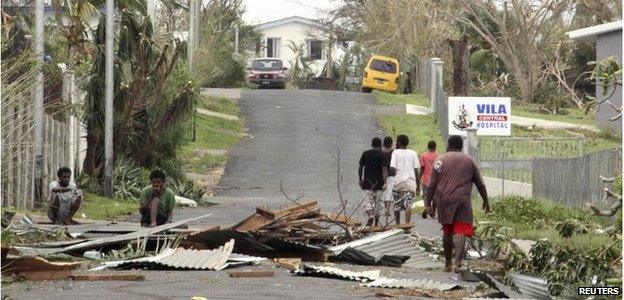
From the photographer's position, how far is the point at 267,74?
2746 inches

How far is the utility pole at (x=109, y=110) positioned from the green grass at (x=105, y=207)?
49 cm

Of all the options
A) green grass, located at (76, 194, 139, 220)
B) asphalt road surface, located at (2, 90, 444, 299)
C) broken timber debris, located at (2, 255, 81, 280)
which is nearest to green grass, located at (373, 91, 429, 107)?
asphalt road surface, located at (2, 90, 444, 299)

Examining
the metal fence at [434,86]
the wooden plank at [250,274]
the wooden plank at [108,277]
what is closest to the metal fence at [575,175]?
the wooden plank at [250,274]

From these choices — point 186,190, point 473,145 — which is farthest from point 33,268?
point 186,190

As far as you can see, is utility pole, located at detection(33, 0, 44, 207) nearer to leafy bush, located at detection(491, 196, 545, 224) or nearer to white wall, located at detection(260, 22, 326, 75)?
leafy bush, located at detection(491, 196, 545, 224)

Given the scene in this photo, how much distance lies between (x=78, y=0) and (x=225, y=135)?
43.2ft

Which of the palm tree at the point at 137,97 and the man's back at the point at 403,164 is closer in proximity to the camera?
the man's back at the point at 403,164

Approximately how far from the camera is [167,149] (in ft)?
117

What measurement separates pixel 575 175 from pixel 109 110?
10225mm

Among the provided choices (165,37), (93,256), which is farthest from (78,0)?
(93,256)

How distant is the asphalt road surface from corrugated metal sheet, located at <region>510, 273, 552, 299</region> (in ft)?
3.80

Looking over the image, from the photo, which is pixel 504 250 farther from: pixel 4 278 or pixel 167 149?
pixel 167 149

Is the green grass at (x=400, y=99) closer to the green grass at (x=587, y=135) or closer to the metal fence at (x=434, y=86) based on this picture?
the metal fence at (x=434, y=86)

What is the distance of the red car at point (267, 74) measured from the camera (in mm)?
69688
